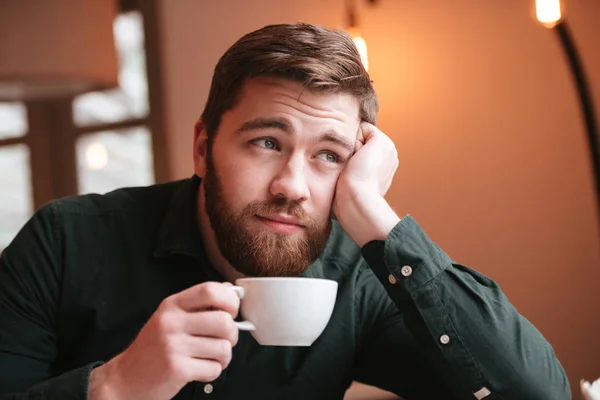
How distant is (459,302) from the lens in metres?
1.28

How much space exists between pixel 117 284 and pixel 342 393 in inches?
18.4

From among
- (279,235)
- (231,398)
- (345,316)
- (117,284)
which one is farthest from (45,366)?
(345,316)

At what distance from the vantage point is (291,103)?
1.37 m

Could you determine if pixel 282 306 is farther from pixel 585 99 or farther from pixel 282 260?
pixel 585 99

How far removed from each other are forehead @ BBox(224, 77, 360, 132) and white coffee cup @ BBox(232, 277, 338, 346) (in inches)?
14.7

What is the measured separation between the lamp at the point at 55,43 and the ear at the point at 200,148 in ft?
1.50

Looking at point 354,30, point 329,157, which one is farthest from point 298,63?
point 354,30

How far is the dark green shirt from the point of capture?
126 cm

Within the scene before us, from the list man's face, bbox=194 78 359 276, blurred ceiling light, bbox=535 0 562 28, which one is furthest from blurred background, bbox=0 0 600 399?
man's face, bbox=194 78 359 276

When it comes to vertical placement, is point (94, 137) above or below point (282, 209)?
below

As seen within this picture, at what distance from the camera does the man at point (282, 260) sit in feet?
4.19

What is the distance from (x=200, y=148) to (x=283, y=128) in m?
0.27

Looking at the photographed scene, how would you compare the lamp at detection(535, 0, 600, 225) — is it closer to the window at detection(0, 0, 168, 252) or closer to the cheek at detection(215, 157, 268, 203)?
the cheek at detection(215, 157, 268, 203)

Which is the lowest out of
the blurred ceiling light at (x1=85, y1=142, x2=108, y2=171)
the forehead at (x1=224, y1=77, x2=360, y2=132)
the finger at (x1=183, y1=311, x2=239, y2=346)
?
the blurred ceiling light at (x1=85, y1=142, x2=108, y2=171)
